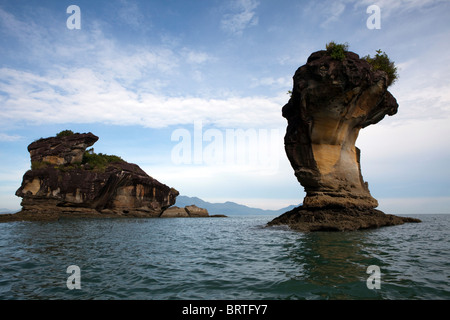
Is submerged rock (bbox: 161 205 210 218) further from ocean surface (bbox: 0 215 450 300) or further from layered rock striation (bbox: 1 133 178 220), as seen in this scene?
ocean surface (bbox: 0 215 450 300)

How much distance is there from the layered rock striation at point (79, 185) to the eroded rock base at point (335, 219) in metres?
31.3

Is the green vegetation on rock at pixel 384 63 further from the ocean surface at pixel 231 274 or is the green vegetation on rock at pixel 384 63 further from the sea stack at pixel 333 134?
the ocean surface at pixel 231 274

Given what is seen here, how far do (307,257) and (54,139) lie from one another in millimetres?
48051

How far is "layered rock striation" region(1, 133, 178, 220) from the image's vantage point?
38.5 metres

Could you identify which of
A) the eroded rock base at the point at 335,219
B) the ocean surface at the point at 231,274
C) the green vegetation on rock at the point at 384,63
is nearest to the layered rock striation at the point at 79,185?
the ocean surface at the point at 231,274

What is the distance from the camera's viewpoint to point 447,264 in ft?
26.4

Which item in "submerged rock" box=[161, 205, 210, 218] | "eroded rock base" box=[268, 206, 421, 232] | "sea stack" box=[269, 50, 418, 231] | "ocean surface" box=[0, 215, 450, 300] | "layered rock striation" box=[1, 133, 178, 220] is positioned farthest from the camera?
"submerged rock" box=[161, 205, 210, 218]

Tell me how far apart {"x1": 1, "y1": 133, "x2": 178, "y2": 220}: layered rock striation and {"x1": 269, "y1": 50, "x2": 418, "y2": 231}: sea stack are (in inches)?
1275

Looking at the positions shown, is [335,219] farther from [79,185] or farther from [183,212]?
[183,212]

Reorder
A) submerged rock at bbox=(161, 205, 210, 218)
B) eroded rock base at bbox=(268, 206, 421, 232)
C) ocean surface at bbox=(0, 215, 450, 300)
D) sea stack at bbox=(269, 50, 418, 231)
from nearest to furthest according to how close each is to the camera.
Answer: ocean surface at bbox=(0, 215, 450, 300) < eroded rock base at bbox=(268, 206, 421, 232) < sea stack at bbox=(269, 50, 418, 231) < submerged rock at bbox=(161, 205, 210, 218)

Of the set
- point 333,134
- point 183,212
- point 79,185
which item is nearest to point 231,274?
point 333,134

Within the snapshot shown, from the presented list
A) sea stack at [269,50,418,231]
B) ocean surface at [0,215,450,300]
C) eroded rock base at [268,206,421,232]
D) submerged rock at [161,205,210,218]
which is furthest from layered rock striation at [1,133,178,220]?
sea stack at [269,50,418,231]

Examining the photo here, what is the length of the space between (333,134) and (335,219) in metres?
7.24
